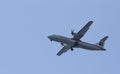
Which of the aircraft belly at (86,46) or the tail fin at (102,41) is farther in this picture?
the tail fin at (102,41)

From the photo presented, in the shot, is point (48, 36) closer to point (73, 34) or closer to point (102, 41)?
point (73, 34)

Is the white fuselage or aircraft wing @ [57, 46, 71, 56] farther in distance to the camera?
aircraft wing @ [57, 46, 71, 56]

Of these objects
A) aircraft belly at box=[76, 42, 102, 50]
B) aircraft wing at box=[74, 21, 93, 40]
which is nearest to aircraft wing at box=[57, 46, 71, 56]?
aircraft wing at box=[74, 21, 93, 40]

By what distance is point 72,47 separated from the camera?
14688 centimetres

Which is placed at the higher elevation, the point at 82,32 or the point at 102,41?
the point at 102,41

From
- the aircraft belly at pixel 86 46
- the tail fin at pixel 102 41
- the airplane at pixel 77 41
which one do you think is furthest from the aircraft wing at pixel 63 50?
the tail fin at pixel 102 41

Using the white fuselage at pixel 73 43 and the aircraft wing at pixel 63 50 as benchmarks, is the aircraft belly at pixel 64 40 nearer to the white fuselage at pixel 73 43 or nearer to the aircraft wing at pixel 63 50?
the white fuselage at pixel 73 43

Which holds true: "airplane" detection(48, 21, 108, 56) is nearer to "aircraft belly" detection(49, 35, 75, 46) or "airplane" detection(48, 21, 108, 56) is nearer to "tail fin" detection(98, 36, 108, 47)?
"aircraft belly" detection(49, 35, 75, 46)

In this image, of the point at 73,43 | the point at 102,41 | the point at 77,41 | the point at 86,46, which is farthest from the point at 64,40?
the point at 102,41

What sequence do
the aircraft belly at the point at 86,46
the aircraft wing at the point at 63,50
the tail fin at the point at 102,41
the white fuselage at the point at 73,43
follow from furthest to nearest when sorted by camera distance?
the tail fin at the point at 102,41
the aircraft wing at the point at 63,50
the white fuselage at the point at 73,43
the aircraft belly at the point at 86,46

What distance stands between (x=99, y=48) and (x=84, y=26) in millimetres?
9262

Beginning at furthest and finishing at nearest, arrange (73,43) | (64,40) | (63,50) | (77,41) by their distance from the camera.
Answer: (63,50) < (77,41) < (73,43) < (64,40)

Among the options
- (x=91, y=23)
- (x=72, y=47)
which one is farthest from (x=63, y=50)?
(x=91, y=23)

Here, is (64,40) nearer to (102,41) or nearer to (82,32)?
(82,32)
